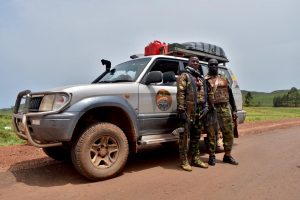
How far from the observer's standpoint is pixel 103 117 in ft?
16.7

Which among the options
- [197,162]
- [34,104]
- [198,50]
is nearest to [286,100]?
[198,50]

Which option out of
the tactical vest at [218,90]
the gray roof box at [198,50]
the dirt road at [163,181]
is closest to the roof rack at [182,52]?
the gray roof box at [198,50]

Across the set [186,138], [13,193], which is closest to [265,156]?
[186,138]

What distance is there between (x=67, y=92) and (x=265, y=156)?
13.8 feet

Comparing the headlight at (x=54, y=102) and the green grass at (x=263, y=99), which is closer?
the headlight at (x=54, y=102)

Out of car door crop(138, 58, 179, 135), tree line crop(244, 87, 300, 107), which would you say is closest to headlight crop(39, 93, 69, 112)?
car door crop(138, 58, 179, 135)

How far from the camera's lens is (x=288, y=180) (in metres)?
4.48

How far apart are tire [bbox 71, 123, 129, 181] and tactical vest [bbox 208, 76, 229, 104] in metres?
2.02

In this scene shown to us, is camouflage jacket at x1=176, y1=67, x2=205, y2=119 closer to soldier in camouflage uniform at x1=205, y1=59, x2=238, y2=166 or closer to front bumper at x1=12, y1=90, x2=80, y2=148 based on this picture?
soldier in camouflage uniform at x1=205, y1=59, x2=238, y2=166

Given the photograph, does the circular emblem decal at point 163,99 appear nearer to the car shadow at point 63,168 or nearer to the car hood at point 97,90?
the car hood at point 97,90

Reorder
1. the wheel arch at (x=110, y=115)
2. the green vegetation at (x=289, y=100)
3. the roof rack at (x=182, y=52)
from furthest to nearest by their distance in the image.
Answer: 1. the green vegetation at (x=289, y=100)
2. the roof rack at (x=182, y=52)
3. the wheel arch at (x=110, y=115)

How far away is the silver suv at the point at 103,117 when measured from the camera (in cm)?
433

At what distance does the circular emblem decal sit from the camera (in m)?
5.47

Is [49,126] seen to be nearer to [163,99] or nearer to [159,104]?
[159,104]
